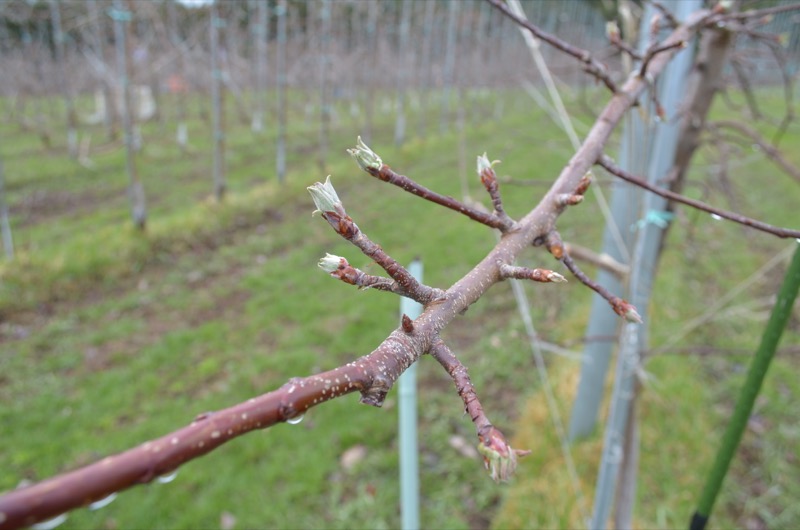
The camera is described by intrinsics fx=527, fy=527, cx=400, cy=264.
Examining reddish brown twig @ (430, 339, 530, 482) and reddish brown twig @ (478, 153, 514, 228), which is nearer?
reddish brown twig @ (430, 339, 530, 482)

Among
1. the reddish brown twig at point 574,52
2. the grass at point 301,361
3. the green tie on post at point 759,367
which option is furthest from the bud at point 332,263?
the grass at point 301,361

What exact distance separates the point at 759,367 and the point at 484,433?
910 millimetres

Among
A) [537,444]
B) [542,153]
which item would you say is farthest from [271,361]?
[542,153]

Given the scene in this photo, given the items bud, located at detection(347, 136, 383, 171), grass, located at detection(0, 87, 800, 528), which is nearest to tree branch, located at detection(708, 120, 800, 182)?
grass, located at detection(0, 87, 800, 528)

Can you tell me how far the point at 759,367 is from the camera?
1.09 metres

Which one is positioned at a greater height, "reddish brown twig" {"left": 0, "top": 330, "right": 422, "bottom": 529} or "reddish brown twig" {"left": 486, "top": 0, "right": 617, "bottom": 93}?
"reddish brown twig" {"left": 486, "top": 0, "right": 617, "bottom": 93}

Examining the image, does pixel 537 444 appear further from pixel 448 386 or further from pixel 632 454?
pixel 632 454

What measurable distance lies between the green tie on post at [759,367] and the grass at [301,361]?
3.83 ft

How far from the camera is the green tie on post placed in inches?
41.1

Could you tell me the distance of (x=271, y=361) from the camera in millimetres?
4895

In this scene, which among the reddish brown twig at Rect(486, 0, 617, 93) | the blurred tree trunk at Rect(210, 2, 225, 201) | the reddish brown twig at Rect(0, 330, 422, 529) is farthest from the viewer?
the blurred tree trunk at Rect(210, 2, 225, 201)

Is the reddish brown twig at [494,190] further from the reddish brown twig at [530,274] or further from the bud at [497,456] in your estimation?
the bud at [497,456]

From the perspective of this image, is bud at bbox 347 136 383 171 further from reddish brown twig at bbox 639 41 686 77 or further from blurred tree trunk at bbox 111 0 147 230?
blurred tree trunk at bbox 111 0 147 230

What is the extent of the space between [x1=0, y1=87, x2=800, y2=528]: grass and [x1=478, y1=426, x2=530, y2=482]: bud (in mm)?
1578
